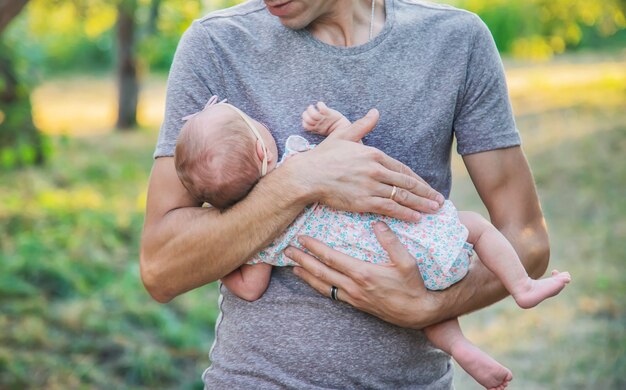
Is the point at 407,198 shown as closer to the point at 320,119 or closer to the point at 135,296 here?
the point at 320,119

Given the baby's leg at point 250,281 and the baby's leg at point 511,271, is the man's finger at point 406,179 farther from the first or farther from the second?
the baby's leg at point 250,281

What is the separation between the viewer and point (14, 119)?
21.2ft

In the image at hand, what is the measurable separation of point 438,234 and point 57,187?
7.43m

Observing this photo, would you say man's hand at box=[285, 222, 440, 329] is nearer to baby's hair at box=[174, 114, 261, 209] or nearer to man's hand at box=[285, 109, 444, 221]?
man's hand at box=[285, 109, 444, 221]

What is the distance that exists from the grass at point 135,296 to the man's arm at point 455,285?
10.0 feet

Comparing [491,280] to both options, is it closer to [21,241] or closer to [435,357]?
[435,357]

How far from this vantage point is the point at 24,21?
7.71m

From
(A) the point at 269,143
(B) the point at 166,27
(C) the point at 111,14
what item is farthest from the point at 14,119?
(A) the point at 269,143

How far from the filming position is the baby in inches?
83.2

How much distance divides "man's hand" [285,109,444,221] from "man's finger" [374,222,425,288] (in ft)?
0.14

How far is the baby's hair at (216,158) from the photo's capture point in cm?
210

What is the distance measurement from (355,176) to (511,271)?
0.50 metres

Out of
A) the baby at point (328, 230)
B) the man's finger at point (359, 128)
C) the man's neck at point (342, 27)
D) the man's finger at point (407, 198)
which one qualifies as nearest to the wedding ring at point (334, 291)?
the baby at point (328, 230)

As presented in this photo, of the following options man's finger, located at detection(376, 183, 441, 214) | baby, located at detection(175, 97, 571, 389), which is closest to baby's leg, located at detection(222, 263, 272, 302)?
baby, located at detection(175, 97, 571, 389)
